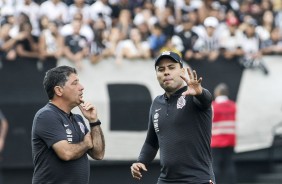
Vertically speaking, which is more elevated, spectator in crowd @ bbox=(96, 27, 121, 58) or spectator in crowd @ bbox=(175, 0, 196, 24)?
spectator in crowd @ bbox=(175, 0, 196, 24)

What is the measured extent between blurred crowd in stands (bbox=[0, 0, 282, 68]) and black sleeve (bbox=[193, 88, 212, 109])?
8.74 meters

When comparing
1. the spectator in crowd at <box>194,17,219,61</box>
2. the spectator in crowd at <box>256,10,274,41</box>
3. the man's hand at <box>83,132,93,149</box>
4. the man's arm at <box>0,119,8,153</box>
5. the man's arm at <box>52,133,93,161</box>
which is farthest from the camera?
the spectator in crowd at <box>256,10,274,41</box>

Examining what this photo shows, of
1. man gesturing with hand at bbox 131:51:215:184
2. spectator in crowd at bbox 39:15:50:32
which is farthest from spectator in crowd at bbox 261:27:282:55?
man gesturing with hand at bbox 131:51:215:184

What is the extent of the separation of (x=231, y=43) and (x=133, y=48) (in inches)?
83.2

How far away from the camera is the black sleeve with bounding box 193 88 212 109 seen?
7676 millimetres

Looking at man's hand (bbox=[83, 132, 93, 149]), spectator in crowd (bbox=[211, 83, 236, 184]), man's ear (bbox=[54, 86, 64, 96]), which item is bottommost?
spectator in crowd (bbox=[211, 83, 236, 184])

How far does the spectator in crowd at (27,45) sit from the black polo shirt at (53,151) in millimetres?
8621

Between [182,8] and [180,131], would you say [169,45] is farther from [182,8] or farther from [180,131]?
[180,131]

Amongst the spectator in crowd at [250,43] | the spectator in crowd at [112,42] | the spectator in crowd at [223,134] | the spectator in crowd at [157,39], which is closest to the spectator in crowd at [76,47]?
the spectator in crowd at [112,42]

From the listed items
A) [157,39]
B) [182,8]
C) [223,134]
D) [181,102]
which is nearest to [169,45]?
[157,39]

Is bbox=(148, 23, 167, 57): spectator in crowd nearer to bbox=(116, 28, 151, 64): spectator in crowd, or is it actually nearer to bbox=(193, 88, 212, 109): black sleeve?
bbox=(116, 28, 151, 64): spectator in crowd

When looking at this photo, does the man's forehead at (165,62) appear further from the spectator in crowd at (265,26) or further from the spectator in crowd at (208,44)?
the spectator in crowd at (265,26)

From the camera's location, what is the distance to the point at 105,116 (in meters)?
17.0

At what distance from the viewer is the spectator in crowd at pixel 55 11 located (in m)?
16.7
